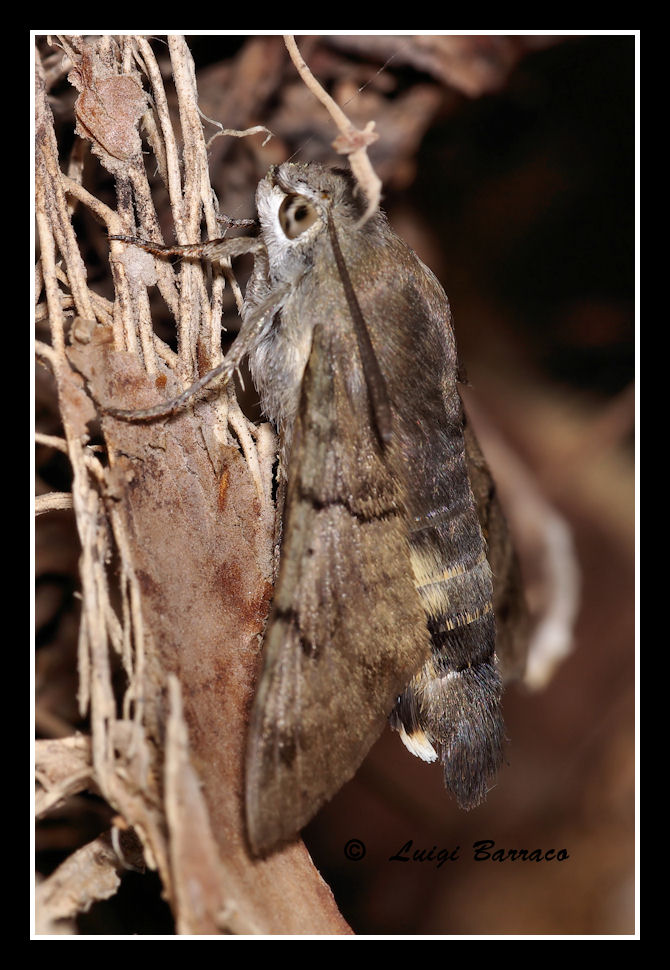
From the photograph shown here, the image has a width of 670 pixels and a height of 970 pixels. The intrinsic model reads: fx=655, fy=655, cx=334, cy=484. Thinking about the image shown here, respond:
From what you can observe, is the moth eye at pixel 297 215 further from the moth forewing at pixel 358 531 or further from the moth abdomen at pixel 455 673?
the moth abdomen at pixel 455 673

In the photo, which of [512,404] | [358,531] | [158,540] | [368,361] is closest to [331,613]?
[358,531]

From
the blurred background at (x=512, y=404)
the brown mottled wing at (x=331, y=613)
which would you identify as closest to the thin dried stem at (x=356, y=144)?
the brown mottled wing at (x=331, y=613)

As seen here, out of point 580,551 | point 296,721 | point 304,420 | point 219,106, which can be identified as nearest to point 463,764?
point 296,721

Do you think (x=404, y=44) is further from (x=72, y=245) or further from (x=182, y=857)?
(x=182, y=857)

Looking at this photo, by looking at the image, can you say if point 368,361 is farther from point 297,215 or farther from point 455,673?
point 455,673

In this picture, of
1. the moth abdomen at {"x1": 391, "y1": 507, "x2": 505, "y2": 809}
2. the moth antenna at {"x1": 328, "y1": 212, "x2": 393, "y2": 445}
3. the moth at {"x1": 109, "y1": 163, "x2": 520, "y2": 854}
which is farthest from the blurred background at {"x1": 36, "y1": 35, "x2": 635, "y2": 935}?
the moth abdomen at {"x1": 391, "y1": 507, "x2": 505, "y2": 809}

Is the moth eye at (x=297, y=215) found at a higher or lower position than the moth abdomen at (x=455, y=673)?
higher
